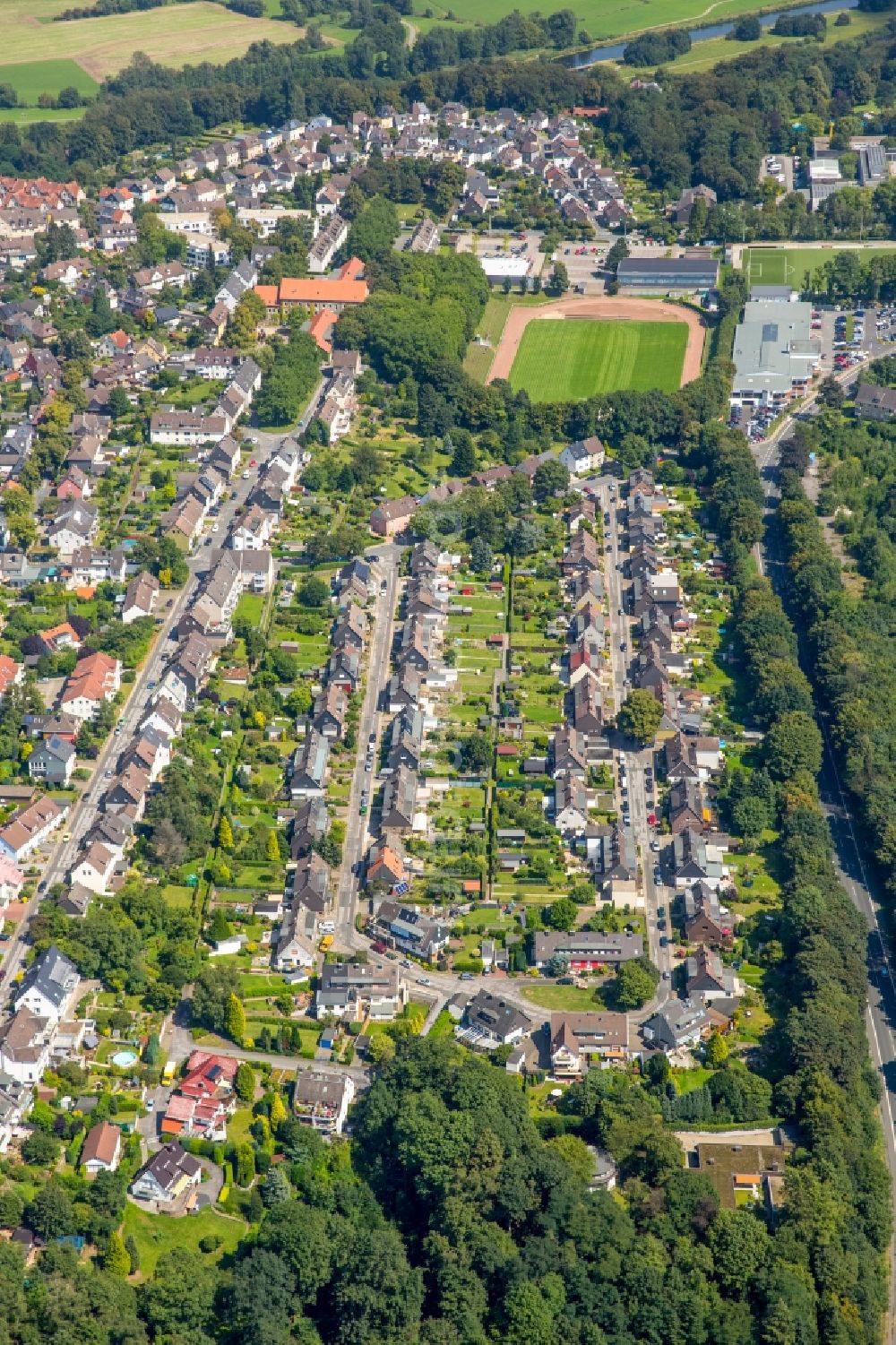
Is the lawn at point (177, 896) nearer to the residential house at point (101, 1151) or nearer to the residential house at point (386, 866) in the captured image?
the residential house at point (386, 866)

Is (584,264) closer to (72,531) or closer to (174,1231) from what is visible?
(72,531)

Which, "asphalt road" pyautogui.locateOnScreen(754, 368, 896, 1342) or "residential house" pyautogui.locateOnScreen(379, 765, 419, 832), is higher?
"residential house" pyautogui.locateOnScreen(379, 765, 419, 832)

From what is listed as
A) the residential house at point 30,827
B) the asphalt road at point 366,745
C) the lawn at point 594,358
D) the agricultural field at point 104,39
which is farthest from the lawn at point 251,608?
the agricultural field at point 104,39

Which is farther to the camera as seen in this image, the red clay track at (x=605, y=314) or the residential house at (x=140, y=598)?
the red clay track at (x=605, y=314)

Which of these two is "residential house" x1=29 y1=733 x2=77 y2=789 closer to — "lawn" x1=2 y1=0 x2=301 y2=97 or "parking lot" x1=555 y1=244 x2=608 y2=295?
"parking lot" x1=555 y1=244 x2=608 y2=295

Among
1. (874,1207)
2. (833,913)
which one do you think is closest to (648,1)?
(833,913)

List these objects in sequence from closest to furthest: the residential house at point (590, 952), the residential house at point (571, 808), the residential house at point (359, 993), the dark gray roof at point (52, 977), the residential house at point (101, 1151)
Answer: the residential house at point (101, 1151), the dark gray roof at point (52, 977), the residential house at point (359, 993), the residential house at point (590, 952), the residential house at point (571, 808)

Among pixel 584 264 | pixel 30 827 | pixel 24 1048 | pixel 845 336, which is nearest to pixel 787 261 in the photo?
pixel 845 336

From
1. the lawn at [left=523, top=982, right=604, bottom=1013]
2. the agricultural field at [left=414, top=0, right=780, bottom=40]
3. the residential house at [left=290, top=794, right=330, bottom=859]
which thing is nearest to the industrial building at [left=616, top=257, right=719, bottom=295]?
the agricultural field at [left=414, top=0, right=780, bottom=40]
